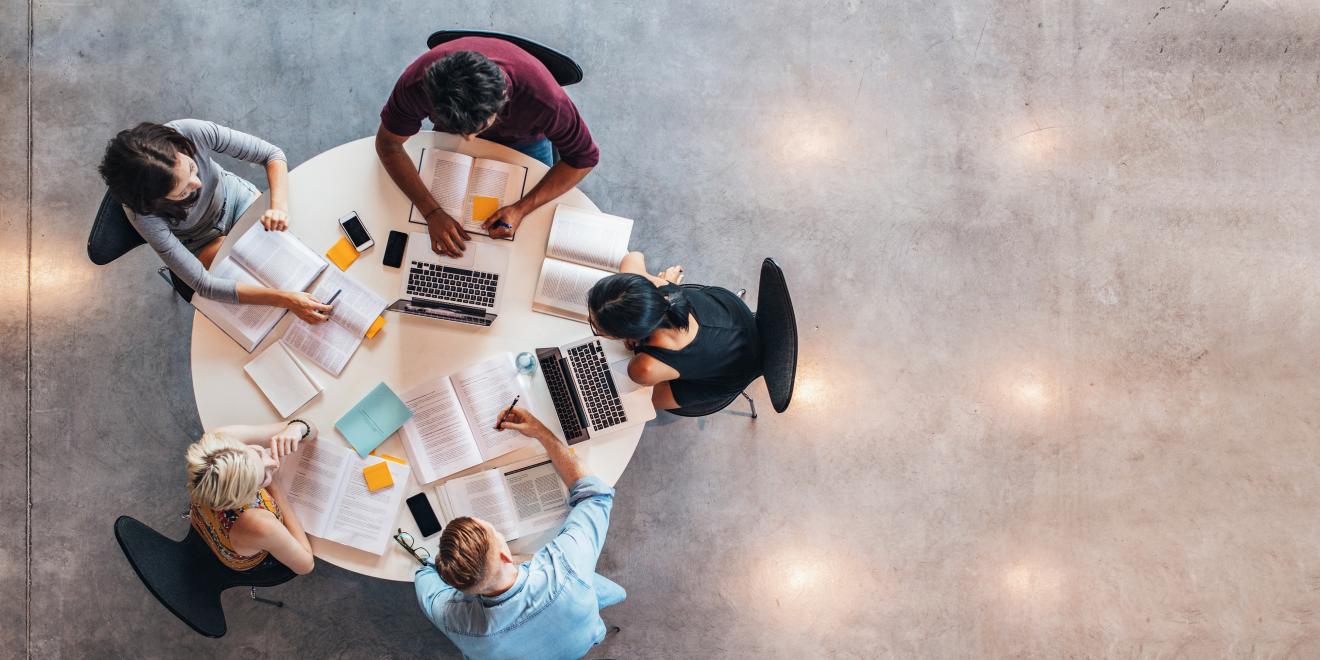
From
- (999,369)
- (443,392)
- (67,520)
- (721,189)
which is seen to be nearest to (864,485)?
(999,369)

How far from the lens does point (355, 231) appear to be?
2318 mm

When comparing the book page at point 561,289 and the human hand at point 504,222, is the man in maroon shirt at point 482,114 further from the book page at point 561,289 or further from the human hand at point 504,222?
the book page at point 561,289

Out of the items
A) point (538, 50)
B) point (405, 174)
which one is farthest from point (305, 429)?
point (538, 50)

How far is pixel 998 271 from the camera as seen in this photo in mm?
3314

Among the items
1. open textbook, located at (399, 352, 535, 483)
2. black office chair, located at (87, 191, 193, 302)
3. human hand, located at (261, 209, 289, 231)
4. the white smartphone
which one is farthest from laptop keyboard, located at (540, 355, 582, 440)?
black office chair, located at (87, 191, 193, 302)

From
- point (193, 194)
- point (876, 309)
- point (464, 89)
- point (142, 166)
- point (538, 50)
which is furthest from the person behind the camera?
point (876, 309)

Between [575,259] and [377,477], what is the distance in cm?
91

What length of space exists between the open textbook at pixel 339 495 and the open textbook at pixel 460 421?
0.10 metres

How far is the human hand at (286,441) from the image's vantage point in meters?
2.15

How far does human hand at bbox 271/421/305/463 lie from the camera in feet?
7.07

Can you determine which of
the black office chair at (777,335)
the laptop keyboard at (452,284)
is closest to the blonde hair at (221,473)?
the laptop keyboard at (452,284)

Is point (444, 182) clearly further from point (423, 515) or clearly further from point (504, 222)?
point (423, 515)

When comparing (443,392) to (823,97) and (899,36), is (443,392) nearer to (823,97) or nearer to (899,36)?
(823,97)

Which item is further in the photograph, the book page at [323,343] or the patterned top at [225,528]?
the book page at [323,343]
